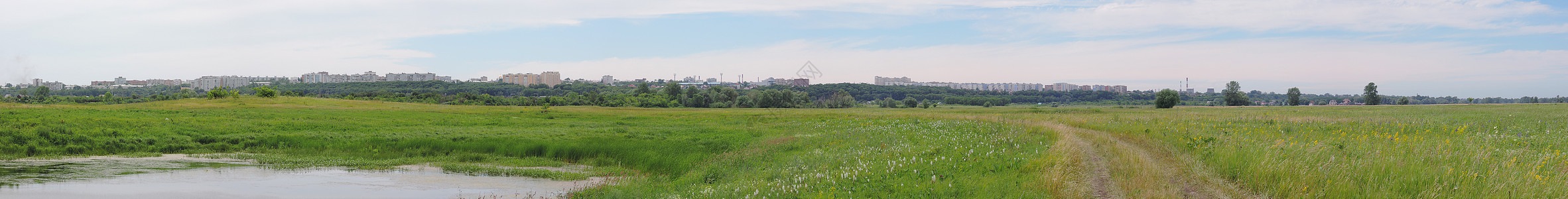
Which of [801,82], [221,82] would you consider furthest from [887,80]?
[221,82]

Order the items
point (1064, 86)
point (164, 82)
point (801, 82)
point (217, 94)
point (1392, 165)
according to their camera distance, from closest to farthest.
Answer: point (1392, 165) < point (217, 94) < point (801, 82) < point (1064, 86) < point (164, 82)

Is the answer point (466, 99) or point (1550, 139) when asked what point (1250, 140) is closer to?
point (1550, 139)

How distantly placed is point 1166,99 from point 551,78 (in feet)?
443

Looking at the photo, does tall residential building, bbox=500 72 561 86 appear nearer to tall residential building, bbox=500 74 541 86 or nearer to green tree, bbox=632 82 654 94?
tall residential building, bbox=500 74 541 86

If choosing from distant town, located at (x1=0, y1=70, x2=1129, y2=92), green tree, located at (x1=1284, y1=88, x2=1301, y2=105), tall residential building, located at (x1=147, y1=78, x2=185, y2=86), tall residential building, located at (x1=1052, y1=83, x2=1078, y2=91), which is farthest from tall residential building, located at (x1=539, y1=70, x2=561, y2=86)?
green tree, located at (x1=1284, y1=88, x2=1301, y2=105)

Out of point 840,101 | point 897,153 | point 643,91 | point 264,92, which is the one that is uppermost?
point 643,91

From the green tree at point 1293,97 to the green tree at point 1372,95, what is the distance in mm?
12536

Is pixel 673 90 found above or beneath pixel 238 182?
above

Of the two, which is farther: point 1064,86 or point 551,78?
point 551,78

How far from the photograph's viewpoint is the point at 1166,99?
7756 centimetres

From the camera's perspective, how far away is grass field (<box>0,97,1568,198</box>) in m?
8.34

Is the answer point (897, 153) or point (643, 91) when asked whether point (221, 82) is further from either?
point (897, 153)

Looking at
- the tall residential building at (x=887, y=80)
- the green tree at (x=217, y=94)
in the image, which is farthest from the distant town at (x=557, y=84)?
the green tree at (x=217, y=94)

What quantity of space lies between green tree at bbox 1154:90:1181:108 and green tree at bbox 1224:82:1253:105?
2242 cm
